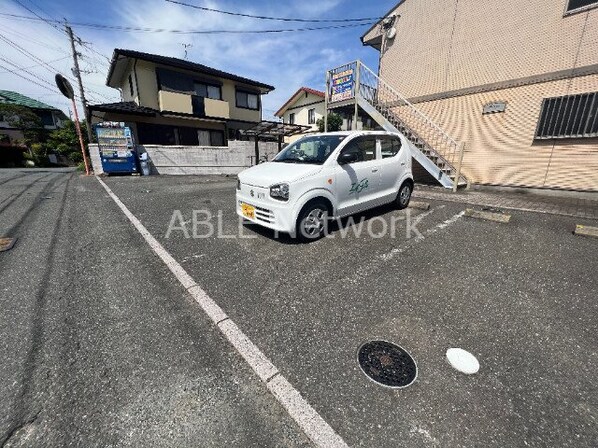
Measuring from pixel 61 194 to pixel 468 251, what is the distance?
10674 mm

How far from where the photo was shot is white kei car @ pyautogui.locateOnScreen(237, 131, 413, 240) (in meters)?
3.85

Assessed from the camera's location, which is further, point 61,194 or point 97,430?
point 61,194

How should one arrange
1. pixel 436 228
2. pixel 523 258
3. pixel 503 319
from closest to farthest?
pixel 503 319 → pixel 523 258 → pixel 436 228

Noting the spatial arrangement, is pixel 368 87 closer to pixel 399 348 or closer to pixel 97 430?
pixel 399 348

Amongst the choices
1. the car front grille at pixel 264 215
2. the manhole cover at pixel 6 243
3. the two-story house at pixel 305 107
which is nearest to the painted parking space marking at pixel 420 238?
the car front grille at pixel 264 215

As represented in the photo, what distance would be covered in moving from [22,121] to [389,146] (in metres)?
37.0

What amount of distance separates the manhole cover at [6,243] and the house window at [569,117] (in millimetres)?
12376

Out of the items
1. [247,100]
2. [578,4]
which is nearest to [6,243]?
[578,4]

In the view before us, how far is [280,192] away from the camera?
12.4ft

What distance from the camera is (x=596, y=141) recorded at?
6812 millimetres

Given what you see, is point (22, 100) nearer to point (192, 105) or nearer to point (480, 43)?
point (192, 105)

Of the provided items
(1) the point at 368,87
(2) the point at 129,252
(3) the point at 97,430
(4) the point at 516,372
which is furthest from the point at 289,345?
(1) the point at 368,87

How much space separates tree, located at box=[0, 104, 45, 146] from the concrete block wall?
21.7 m

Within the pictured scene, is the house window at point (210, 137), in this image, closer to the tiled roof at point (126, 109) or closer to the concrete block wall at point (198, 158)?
the tiled roof at point (126, 109)
